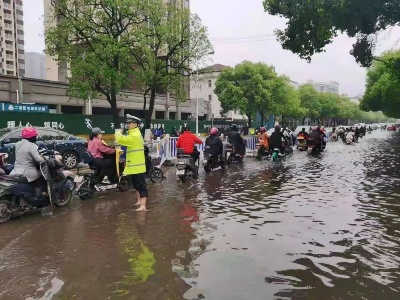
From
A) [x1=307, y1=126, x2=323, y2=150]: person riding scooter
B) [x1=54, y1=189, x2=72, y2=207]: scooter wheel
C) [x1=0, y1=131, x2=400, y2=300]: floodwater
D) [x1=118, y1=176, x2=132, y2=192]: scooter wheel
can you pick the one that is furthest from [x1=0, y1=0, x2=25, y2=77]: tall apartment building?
[x1=0, y1=131, x2=400, y2=300]: floodwater

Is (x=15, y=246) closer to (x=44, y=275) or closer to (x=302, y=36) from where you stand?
(x=44, y=275)

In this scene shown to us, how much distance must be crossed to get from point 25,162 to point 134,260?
10.6 feet

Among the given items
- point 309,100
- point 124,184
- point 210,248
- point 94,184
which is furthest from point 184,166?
point 309,100

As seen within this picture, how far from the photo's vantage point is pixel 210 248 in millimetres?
4996

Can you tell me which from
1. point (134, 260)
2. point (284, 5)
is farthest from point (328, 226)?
point (284, 5)

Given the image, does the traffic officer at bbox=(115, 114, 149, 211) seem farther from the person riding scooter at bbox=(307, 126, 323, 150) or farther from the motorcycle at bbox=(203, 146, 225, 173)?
the person riding scooter at bbox=(307, 126, 323, 150)

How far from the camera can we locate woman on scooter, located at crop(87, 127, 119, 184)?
27.6 feet

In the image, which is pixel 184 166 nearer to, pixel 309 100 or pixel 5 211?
pixel 5 211

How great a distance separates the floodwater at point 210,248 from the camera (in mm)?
3805

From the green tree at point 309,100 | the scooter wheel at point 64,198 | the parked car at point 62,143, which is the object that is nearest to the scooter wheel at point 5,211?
the scooter wheel at point 64,198

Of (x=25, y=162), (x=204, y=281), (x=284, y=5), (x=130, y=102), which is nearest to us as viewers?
(x=204, y=281)

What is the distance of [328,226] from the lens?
607 centimetres

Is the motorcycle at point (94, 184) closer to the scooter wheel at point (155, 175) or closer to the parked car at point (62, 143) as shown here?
the scooter wheel at point (155, 175)

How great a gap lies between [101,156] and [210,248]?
443 cm
